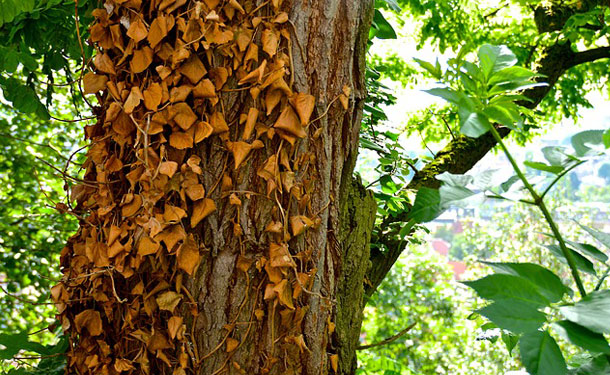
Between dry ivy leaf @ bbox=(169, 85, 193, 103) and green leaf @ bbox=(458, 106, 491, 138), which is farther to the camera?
dry ivy leaf @ bbox=(169, 85, 193, 103)

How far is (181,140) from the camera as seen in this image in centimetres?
115

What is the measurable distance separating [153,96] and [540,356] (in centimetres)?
84

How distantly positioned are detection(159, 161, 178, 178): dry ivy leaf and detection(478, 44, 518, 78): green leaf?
2.01 feet

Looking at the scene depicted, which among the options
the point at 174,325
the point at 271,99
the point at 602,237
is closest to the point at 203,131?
the point at 271,99

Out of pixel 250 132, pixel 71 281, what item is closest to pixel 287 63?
pixel 250 132

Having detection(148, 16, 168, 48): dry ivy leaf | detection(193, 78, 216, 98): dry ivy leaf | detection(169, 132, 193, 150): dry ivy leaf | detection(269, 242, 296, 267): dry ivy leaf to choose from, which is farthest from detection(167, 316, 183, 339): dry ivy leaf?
detection(148, 16, 168, 48): dry ivy leaf

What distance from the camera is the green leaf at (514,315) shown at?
66 centimetres

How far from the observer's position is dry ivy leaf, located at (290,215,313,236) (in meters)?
1.20

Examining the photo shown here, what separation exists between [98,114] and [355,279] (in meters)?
0.78

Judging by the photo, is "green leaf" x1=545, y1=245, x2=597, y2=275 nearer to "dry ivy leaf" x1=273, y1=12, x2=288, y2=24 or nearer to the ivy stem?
the ivy stem

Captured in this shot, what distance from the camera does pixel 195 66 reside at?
1.15 metres

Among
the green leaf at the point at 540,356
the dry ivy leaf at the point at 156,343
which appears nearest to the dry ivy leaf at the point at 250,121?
the dry ivy leaf at the point at 156,343

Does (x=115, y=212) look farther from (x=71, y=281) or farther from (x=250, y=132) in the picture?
(x=250, y=132)

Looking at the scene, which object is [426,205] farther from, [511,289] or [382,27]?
[382,27]
